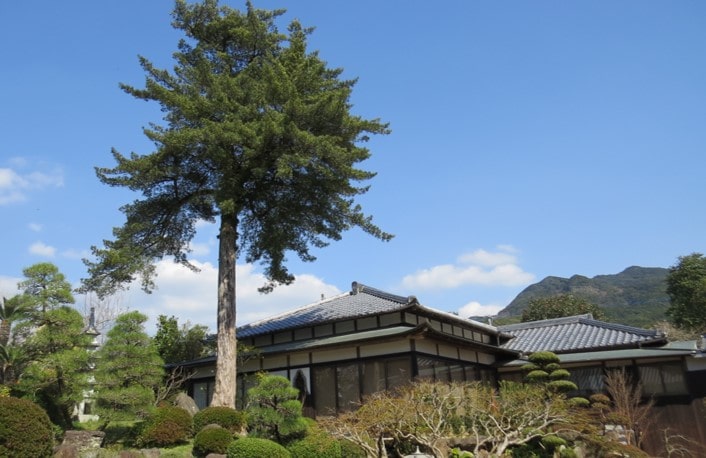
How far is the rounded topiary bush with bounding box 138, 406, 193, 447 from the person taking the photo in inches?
530

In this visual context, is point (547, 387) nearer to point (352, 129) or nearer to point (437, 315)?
point (437, 315)

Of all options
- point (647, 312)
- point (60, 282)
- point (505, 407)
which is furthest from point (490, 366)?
point (647, 312)

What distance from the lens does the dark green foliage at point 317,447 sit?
12.3 metres

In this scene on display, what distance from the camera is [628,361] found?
17.5 meters

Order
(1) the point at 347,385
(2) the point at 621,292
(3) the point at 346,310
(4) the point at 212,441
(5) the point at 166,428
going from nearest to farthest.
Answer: (4) the point at 212,441, (5) the point at 166,428, (1) the point at 347,385, (3) the point at 346,310, (2) the point at 621,292

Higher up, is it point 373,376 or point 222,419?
point 373,376

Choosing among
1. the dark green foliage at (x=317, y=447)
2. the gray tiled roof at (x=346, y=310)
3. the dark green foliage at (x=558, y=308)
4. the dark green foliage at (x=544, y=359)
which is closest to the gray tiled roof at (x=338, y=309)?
the gray tiled roof at (x=346, y=310)

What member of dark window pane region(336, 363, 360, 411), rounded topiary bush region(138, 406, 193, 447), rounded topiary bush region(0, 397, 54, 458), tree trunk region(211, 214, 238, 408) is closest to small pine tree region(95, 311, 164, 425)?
rounded topiary bush region(138, 406, 193, 447)

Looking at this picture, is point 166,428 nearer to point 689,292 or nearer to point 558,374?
point 558,374

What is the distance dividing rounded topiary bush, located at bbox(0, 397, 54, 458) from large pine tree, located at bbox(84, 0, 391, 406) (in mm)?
5200

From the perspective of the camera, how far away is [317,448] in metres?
12.5

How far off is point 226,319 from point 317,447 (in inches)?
216

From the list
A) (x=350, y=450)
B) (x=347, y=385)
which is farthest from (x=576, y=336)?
(x=350, y=450)

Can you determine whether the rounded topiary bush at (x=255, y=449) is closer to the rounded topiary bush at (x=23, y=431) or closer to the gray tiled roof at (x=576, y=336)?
the rounded topiary bush at (x=23, y=431)
